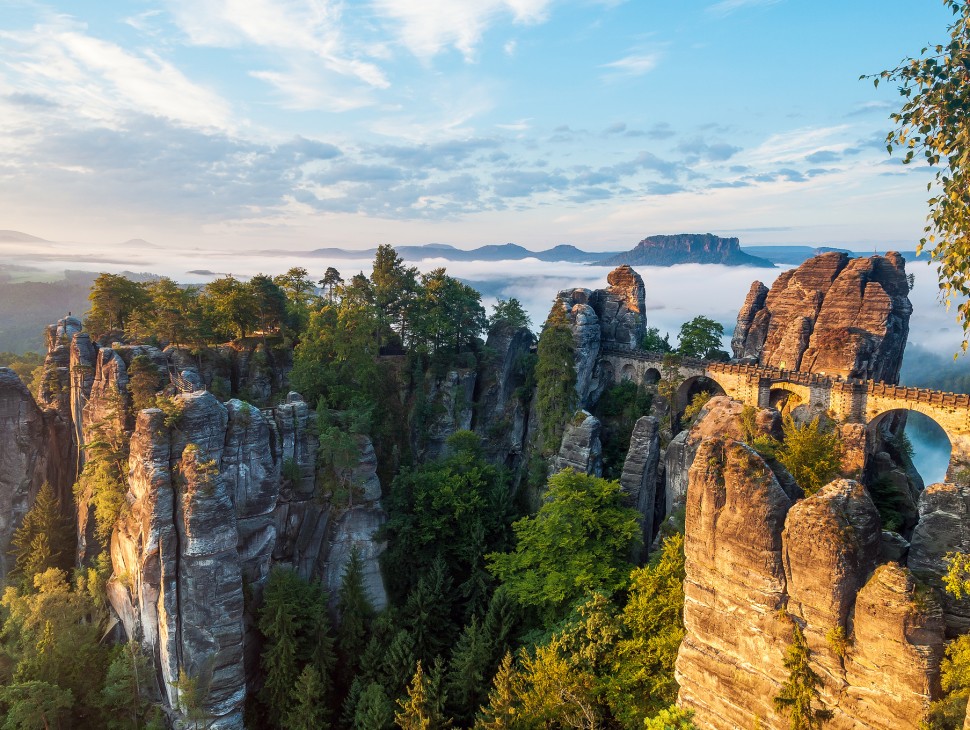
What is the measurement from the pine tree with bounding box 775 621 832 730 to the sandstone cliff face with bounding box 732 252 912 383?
29.8m

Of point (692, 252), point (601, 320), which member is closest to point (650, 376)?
point (601, 320)

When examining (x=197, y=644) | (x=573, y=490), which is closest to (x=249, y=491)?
(x=197, y=644)

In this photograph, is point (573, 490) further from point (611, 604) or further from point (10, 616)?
point (10, 616)

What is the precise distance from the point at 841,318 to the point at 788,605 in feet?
108

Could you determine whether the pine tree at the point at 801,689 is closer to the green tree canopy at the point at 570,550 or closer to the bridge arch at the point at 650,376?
the green tree canopy at the point at 570,550

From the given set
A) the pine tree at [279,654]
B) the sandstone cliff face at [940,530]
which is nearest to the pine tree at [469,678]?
the pine tree at [279,654]

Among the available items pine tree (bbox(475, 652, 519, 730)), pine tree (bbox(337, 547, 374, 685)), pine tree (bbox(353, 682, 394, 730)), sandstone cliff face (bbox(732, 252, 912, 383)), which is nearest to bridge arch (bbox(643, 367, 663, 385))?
sandstone cliff face (bbox(732, 252, 912, 383))

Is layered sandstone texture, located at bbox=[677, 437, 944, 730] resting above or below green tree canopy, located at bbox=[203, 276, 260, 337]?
below

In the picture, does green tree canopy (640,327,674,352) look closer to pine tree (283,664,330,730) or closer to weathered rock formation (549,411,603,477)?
weathered rock formation (549,411,603,477)

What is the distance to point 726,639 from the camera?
49.7 ft

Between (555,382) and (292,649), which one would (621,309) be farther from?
(292,649)

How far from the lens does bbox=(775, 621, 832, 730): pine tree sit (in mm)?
13516

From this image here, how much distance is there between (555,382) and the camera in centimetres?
3859

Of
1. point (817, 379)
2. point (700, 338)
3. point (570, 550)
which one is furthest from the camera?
point (700, 338)
